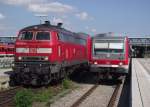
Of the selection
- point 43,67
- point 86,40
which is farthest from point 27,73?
point 86,40

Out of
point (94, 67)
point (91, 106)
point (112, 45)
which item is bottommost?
point (91, 106)

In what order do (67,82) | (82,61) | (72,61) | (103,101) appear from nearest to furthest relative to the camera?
(103,101)
(67,82)
(72,61)
(82,61)

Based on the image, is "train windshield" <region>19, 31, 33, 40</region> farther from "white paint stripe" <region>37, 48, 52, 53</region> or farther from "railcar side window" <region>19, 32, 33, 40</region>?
"white paint stripe" <region>37, 48, 52, 53</region>

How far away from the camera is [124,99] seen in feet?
52.0

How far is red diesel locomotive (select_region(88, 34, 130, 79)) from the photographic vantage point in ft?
66.6

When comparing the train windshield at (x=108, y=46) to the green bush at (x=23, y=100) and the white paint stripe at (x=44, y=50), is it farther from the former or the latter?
the green bush at (x=23, y=100)

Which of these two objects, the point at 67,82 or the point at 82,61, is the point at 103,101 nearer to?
the point at 67,82

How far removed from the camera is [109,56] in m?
20.6

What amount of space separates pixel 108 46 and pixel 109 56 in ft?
2.01

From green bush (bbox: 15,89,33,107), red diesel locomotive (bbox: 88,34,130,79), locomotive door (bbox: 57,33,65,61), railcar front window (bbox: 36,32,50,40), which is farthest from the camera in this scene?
red diesel locomotive (bbox: 88,34,130,79)

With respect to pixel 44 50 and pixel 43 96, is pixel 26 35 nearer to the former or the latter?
pixel 44 50

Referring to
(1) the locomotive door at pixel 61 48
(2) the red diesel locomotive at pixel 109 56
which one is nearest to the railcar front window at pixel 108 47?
(2) the red diesel locomotive at pixel 109 56

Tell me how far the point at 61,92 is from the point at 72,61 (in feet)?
18.9

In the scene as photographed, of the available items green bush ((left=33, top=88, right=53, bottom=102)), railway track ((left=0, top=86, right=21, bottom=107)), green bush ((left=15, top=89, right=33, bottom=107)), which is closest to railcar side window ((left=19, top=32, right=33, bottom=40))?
railway track ((left=0, top=86, right=21, bottom=107))
